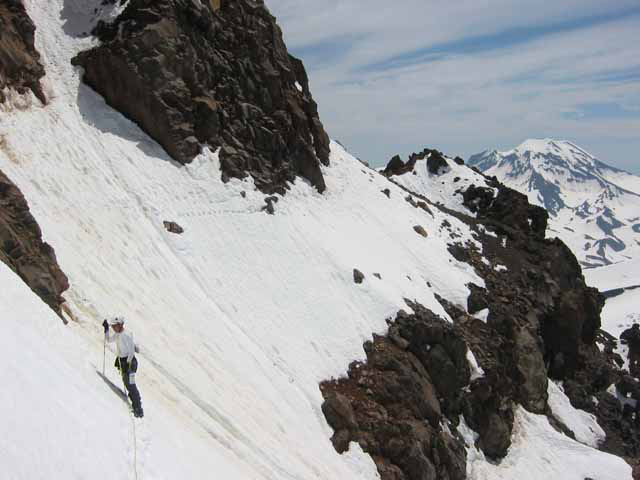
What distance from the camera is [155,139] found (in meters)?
29.3

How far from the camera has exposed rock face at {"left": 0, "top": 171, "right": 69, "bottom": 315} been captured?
46.9 ft

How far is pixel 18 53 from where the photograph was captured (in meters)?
25.5

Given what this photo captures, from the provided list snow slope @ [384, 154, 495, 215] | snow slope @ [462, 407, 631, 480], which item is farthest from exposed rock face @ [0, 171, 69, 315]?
snow slope @ [384, 154, 495, 215]

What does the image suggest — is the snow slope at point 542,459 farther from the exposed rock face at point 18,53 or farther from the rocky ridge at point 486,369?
the exposed rock face at point 18,53

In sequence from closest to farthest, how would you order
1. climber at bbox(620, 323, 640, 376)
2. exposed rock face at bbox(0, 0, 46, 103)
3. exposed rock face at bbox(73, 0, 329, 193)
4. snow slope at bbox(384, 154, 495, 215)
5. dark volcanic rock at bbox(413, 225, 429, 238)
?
exposed rock face at bbox(0, 0, 46, 103), exposed rock face at bbox(73, 0, 329, 193), dark volcanic rock at bbox(413, 225, 429, 238), climber at bbox(620, 323, 640, 376), snow slope at bbox(384, 154, 495, 215)

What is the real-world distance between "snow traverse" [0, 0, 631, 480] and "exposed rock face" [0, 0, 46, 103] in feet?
2.74

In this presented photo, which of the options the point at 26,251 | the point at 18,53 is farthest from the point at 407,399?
the point at 18,53

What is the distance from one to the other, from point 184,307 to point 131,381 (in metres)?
10.8

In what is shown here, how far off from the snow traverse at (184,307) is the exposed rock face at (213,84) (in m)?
1.15

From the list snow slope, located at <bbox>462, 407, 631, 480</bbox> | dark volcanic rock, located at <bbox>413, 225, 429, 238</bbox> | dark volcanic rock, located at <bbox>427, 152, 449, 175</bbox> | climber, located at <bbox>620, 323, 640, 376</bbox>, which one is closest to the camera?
snow slope, located at <bbox>462, 407, 631, 480</bbox>

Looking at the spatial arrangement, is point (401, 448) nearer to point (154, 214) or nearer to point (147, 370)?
point (147, 370)

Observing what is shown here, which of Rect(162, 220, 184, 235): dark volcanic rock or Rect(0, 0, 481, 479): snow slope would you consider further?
Rect(162, 220, 184, 235): dark volcanic rock

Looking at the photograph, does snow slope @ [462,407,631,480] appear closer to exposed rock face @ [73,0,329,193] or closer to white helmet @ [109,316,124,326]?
exposed rock face @ [73,0,329,193]

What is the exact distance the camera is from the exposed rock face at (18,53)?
24.5 m
